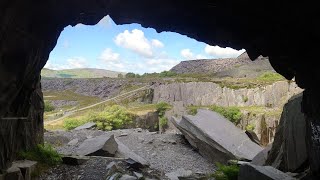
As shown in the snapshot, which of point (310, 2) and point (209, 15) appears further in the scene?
point (209, 15)

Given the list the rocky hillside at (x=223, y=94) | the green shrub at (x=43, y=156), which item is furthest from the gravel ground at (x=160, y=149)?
the rocky hillside at (x=223, y=94)

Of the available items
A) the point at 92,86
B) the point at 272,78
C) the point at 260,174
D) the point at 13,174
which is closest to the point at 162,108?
the point at 272,78

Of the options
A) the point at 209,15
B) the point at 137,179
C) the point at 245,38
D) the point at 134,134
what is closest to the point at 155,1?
the point at 209,15

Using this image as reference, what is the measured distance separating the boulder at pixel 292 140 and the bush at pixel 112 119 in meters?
22.6

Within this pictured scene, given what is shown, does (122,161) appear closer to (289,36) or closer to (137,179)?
(137,179)

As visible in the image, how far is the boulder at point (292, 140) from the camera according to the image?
9.47 metres

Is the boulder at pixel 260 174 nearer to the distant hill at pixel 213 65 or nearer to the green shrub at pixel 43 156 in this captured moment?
the green shrub at pixel 43 156

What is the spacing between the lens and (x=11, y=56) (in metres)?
6.38

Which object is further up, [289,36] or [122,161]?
[289,36]

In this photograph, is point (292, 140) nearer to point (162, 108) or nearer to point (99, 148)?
point (99, 148)

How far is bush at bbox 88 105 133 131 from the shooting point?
106 ft

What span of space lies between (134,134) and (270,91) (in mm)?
16803

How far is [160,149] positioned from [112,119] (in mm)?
14139

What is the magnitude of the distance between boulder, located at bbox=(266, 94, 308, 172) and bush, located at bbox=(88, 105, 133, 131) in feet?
74.3
